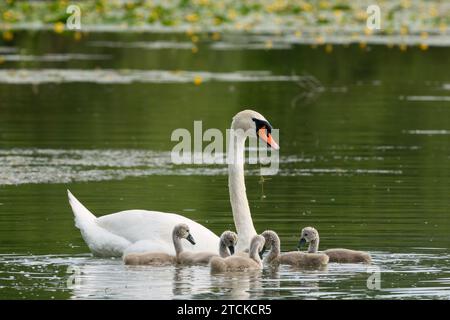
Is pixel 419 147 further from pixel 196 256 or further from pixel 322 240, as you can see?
pixel 196 256

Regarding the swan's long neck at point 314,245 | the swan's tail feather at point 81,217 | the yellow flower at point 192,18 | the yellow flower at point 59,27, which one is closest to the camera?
the swan's long neck at point 314,245

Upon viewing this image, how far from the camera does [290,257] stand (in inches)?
532

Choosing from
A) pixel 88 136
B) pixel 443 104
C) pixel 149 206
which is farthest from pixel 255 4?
pixel 149 206

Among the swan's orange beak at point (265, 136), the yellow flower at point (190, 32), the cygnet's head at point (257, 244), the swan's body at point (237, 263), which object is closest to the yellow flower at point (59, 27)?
the yellow flower at point (190, 32)

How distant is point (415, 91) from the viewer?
98.3ft

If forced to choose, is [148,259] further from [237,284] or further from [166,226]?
[237,284]

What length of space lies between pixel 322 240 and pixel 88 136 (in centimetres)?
945

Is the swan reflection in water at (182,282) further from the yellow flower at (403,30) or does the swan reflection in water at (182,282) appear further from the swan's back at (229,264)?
the yellow flower at (403,30)

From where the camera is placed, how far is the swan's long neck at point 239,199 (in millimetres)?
14023

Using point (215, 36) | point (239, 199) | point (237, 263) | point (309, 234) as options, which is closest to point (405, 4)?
point (215, 36)

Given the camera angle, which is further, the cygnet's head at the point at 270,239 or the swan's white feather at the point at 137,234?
Result: the swan's white feather at the point at 137,234

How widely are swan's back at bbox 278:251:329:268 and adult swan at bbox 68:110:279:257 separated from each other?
1.82ft

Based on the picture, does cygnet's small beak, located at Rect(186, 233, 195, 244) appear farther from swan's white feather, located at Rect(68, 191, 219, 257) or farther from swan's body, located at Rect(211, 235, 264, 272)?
swan's body, located at Rect(211, 235, 264, 272)

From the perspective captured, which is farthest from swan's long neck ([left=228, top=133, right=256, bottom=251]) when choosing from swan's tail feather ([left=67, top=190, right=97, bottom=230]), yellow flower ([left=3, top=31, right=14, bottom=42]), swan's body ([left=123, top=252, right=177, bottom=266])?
yellow flower ([left=3, top=31, right=14, bottom=42])
